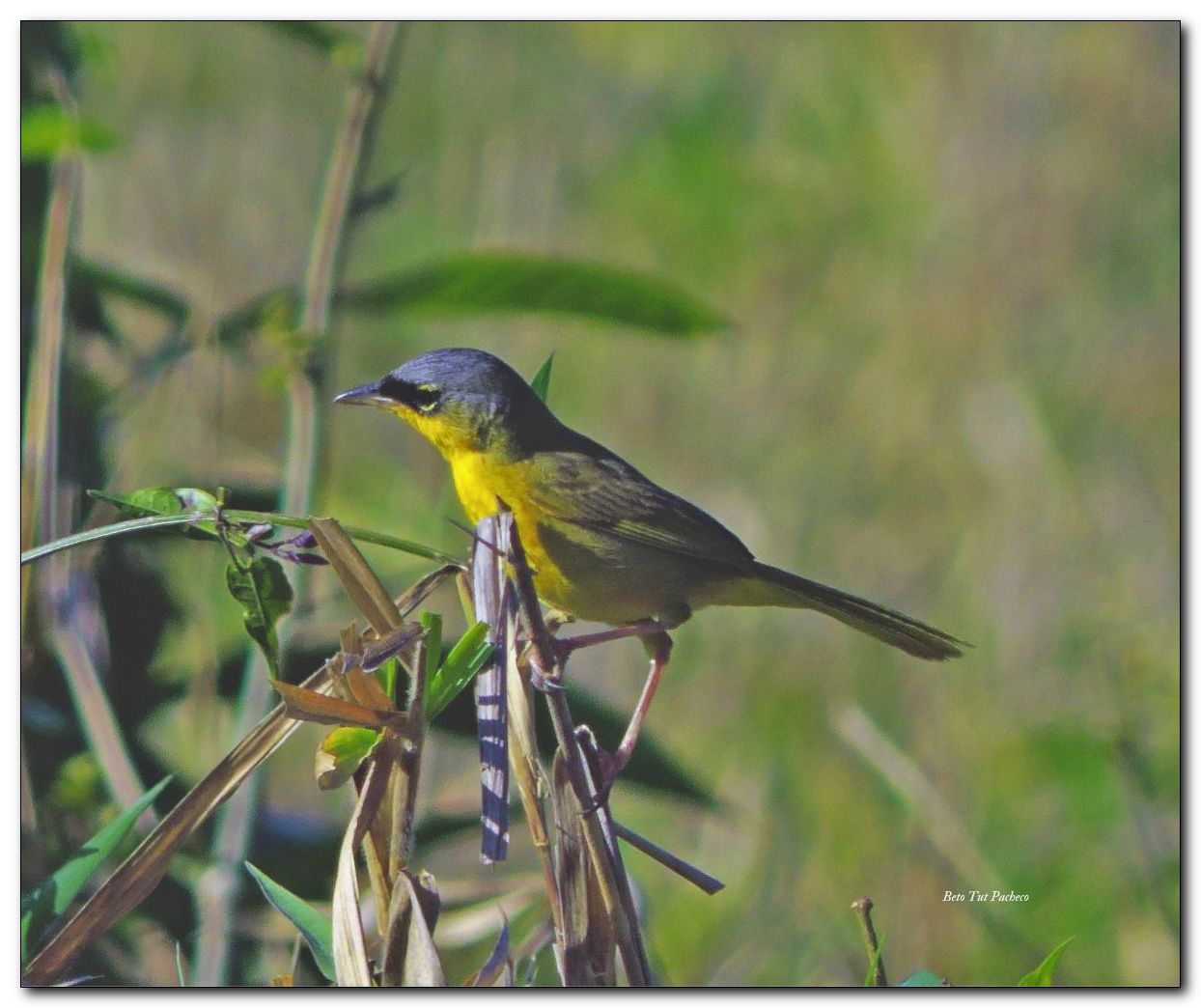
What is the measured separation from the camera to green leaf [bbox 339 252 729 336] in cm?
239

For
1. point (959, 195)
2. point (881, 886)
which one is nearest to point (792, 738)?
point (881, 886)

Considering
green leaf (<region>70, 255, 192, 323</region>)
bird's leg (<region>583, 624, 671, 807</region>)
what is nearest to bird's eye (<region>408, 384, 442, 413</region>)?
bird's leg (<region>583, 624, 671, 807</region>)

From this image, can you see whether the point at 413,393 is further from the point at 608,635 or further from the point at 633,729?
the point at 633,729

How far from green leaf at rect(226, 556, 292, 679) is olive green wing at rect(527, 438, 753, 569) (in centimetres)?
91

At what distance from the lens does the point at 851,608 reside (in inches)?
84.4

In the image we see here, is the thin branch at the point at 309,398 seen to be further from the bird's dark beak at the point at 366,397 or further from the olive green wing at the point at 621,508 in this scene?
the olive green wing at the point at 621,508

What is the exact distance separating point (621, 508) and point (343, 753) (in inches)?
38.8

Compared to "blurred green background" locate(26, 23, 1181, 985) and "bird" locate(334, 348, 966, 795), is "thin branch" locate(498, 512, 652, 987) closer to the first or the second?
"bird" locate(334, 348, 966, 795)

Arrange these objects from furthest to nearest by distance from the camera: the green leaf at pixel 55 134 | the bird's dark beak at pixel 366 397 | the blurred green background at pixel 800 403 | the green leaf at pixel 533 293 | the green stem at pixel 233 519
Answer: the blurred green background at pixel 800 403, the green leaf at pixel 533 293, the green leaf at pixel 55 134, the bird's dark beak at pixel 366 397, the green stem at pixel 233 519

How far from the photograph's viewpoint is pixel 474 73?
12.3 feet

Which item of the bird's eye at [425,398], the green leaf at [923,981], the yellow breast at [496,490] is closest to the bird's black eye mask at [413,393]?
the bird's eye at [425,398]

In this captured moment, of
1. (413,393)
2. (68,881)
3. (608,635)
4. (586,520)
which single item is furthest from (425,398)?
(68,881)

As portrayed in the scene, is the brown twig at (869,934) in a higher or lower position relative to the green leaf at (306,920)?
higher

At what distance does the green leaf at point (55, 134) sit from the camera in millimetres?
2281
